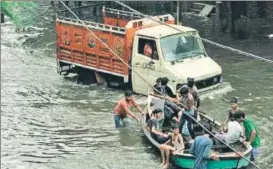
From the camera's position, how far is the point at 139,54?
1812cm

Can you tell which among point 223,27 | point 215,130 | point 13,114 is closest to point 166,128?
point 215,130

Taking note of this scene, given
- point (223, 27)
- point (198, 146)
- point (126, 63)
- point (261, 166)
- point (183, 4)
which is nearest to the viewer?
point (198, 146)

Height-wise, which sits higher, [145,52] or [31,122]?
[145,52]

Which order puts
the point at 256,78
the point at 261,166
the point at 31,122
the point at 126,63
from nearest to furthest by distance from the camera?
1. the point at 261,166
2. the point at 31,122
3. the point at 126,63
4. the point at 256,78

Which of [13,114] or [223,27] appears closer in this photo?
[13,114]

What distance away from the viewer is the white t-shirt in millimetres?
12680

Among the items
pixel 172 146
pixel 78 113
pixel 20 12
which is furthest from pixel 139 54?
pixel 20 12

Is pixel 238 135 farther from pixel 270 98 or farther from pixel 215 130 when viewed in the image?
pixel 270 98

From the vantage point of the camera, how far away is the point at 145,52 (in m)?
18.0

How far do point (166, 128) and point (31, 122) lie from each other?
4487 millimetres

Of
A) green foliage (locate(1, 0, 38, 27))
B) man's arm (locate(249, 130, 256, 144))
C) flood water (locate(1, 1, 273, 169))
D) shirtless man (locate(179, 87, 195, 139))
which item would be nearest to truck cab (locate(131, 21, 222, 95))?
flood water (locate(1, 1, 273, 169))

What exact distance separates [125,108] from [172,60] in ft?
8.85

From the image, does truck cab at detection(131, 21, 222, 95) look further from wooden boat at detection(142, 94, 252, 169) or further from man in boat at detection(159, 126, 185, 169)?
wooden boat at detection(142, 94, 252, 169)

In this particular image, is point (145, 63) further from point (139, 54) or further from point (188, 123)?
point (188, 123)
